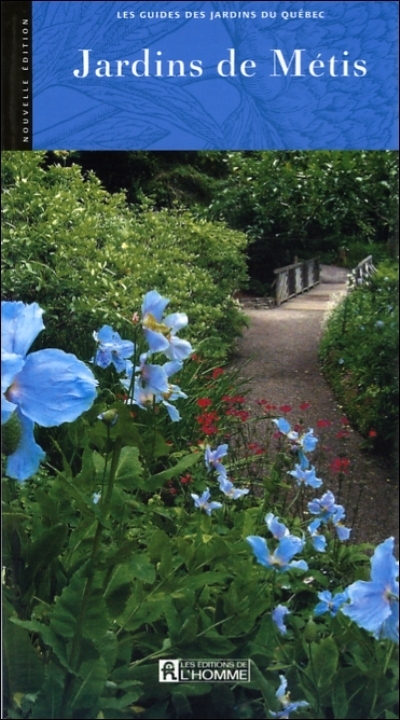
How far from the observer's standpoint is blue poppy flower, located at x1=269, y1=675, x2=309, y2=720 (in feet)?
4.66

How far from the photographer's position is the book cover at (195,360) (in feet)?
4.61

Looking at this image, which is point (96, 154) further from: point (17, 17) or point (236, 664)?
point (236, 664)

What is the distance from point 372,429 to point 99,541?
0.45 m

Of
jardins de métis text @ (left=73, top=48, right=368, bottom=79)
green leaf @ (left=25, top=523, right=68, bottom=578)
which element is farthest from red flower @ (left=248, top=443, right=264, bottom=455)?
jardins de métis text @ (left=73, top=48, right=368, bottom=79)

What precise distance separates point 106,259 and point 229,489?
41 cm

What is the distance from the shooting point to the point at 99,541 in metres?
1.38

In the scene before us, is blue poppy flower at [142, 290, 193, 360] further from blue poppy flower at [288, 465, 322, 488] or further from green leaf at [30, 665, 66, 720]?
green leaf at [30, 665, 66, 720]

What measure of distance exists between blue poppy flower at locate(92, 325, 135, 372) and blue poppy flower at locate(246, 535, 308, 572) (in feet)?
1.06

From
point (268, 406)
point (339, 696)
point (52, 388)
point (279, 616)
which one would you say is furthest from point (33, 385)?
point (339, 696)

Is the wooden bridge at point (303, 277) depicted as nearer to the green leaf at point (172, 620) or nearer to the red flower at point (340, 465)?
the red flower at point (340, 465)

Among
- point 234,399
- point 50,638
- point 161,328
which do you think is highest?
point 161,328

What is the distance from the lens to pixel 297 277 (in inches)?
59.4

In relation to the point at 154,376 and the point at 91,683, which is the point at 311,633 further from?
the point at 154,376

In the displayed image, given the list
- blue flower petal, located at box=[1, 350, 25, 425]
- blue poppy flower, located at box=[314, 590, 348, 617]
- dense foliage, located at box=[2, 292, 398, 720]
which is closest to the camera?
blue flower petal, located at box=[1, 350, 25, 425]
